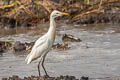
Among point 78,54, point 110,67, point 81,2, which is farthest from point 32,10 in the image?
point 110,67

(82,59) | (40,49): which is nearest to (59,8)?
(82,59)

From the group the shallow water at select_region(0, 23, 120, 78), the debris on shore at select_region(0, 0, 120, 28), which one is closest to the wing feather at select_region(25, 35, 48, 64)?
the shallow water at select_region(0, 23, 120, 78)

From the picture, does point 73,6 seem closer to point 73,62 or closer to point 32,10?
point 32,10

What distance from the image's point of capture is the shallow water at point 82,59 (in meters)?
11.1

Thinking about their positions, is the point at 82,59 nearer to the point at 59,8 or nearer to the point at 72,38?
the point at 72,38

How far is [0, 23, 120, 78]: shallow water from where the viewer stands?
1107 cm

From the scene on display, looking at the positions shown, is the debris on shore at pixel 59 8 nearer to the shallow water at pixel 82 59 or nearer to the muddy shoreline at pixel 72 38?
the muddy shoreline at pixel 72 38

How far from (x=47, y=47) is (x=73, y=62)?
2.23m

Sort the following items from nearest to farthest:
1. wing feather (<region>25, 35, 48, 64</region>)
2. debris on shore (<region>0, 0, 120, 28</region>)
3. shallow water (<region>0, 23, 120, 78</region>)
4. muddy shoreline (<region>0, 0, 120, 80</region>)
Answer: wing feather (<region>25, 35, 48, 64</region>)
shallow water (<region>0, 23, 120, 78</region>)
muddy shoreline (<region>0, 0, 120, 80</region>)
debris on shore (<region>0, 0, 120, 28</region>)

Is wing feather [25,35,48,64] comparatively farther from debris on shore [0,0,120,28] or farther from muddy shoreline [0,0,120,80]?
debris on shore [0,0,120,28]

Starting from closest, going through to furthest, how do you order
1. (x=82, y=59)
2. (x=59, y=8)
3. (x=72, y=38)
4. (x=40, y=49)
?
(x=40, y=49) → (x=82, y=59) → (x=72, y=38) → (x=59, y=8)

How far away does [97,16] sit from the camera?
20859mm

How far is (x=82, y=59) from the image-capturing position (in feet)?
41.6

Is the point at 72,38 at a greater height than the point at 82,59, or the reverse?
the point at 82,59
